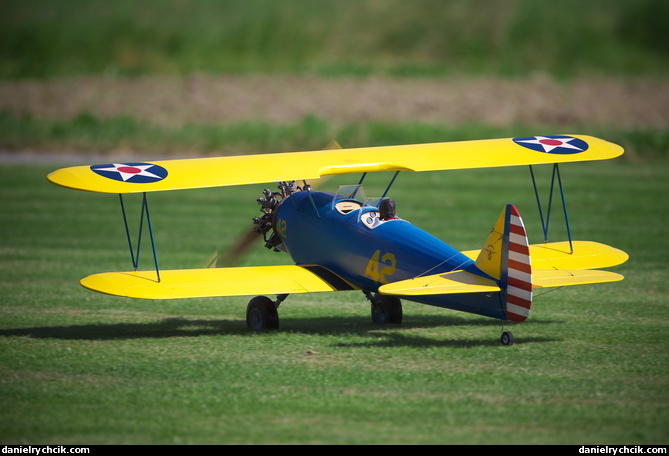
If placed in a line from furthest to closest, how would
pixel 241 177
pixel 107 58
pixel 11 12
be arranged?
1. pixel 11 12
2. pixel 107 58
3. pixel 241 177

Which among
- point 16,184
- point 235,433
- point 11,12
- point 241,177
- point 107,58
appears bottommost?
point 235,433

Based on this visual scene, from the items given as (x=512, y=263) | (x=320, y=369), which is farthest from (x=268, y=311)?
(x=512, y=263)

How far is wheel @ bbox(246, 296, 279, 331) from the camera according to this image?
12812 millimetres

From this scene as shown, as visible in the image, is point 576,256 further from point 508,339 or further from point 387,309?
point 387,309

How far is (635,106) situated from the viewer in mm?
39406

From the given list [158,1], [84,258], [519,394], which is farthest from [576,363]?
[158,1]

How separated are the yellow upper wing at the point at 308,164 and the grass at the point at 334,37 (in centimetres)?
3347

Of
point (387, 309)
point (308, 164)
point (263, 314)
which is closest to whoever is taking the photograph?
point (308, 164)

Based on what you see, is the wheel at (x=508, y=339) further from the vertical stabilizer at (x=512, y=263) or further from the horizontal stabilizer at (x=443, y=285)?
the horizontal stabilizer at (x=443, y=285)

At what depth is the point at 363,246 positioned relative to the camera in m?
12.5

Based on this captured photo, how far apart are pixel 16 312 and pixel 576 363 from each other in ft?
26.3

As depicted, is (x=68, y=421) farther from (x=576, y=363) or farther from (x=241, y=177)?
(x=576, y=363)

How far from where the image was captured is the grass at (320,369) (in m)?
8.63

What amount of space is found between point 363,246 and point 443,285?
1837mm
